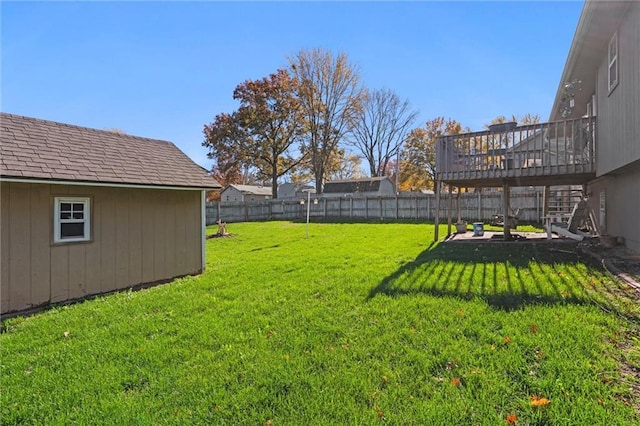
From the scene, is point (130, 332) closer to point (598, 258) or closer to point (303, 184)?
point (598, 258)

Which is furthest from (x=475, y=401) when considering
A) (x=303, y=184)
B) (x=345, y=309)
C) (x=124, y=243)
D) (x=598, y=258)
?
(x=303, y=184)

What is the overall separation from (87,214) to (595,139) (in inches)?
429

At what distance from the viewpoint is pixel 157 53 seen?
10.8 metres

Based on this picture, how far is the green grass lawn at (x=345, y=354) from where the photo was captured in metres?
2.52

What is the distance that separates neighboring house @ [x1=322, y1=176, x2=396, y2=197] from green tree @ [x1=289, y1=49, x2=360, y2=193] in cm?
305

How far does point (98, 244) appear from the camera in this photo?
21.6 feet

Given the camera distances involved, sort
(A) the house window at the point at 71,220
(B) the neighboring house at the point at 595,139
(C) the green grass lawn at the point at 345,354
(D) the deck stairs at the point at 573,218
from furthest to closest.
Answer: (D) the deck stairs at the point at 573,218
(B) the neighboring house at the point at 595,139
(A) the house window at the point at 71,220
(C) the green grass lawn at the point at 345,354

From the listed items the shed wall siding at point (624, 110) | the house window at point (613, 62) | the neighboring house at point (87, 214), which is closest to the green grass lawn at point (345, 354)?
the neighboring house at point (87, 214)

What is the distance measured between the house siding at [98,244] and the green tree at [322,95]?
23516 millimetres

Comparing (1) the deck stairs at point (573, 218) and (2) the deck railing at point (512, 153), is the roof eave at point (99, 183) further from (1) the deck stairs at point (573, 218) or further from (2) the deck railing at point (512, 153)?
(1) the deck stairs at point (573, 218)

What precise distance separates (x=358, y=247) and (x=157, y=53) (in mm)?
8341

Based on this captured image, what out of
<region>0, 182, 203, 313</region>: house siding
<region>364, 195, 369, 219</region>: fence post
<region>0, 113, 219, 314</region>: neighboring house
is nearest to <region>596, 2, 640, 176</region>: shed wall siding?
<region>0, 113, 219, 314</region>: neighboring house

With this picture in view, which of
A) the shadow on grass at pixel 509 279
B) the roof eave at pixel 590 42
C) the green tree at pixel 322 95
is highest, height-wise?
the green tree at pixel 322 95

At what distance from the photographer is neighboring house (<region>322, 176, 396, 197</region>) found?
3229 centimetres
